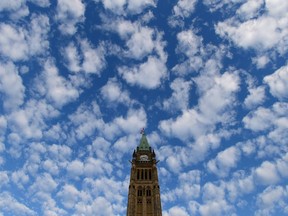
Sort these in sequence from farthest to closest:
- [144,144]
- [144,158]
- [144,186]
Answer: [144,144], [144,158], [144,186]

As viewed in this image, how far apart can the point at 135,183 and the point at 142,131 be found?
1628 inches

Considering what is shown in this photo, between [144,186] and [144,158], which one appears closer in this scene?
[144,186]

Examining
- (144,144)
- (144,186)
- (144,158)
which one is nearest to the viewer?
(144,186)

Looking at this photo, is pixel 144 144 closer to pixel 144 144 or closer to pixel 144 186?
pixel 144 144

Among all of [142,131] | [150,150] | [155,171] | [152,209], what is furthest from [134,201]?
[142,131]

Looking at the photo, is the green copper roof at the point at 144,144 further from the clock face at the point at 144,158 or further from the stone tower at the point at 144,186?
the clock face at the point at 144,158

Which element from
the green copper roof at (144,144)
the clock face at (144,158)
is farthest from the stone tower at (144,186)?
the green copper roof at (144,144)

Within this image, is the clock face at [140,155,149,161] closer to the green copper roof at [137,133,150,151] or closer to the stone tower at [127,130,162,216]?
the stone tower at [127,130,162,216]

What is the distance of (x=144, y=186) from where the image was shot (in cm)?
10694

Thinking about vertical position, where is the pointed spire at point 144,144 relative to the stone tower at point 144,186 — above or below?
above

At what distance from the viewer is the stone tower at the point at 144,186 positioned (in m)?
98.8

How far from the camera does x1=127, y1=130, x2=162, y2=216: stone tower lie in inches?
3891

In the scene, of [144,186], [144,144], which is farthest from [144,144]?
[144,186]

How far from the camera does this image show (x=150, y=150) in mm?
127750
